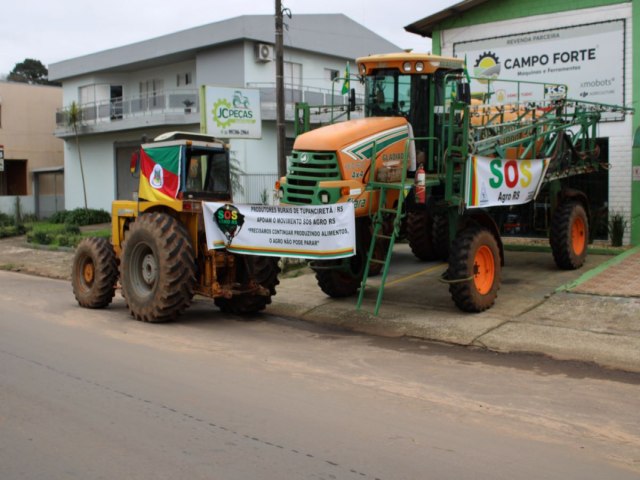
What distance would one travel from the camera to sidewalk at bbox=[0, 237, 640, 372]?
365 inches

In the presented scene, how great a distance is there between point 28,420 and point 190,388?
61.2 inches

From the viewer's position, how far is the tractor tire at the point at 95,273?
466 inches

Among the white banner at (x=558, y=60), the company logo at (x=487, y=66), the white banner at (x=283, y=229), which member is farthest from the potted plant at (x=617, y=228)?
the white banner at (x=283, y=229)

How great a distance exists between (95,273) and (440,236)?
24.4 feet

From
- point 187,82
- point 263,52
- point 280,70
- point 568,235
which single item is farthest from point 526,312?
point 187,82

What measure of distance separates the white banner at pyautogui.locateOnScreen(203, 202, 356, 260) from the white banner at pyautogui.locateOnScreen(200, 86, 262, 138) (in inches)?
237

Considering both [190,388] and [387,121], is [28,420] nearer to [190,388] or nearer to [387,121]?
[190,388]

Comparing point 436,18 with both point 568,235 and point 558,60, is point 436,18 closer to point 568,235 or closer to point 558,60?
point 558,60

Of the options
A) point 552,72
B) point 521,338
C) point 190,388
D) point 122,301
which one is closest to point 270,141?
point 552,72

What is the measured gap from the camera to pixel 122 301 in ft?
43.4

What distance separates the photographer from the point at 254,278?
37.2 ft

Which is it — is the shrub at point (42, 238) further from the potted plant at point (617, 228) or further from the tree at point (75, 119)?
the potted plant at point (617, 228)

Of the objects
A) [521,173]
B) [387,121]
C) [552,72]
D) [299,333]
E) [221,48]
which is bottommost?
[299,333]

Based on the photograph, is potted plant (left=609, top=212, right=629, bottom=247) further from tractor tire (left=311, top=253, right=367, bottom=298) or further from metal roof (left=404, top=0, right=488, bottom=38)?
tractor tire (left=311, top=253, right=367, bottom=298)
